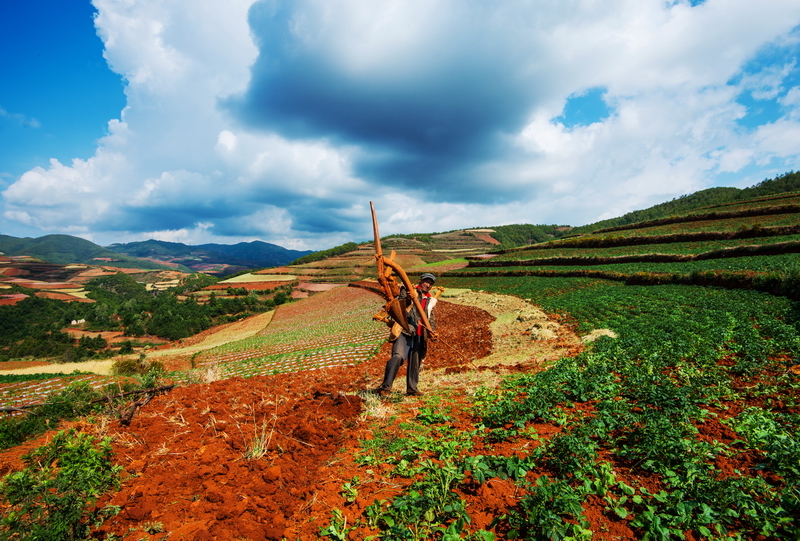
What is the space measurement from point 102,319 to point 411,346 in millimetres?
98893

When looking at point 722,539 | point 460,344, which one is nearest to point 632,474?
point 722,539

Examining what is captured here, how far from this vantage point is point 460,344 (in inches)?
613

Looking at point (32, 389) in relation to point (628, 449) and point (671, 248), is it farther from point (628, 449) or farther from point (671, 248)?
point (671, 248)

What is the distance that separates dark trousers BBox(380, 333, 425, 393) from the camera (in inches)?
305

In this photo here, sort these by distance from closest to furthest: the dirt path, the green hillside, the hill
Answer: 1. the green hillside
2. the hill
3. the dirt path

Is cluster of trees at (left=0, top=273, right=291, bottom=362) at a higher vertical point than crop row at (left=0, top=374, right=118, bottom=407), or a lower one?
lower

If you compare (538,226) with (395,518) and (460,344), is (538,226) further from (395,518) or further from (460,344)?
(395,518)

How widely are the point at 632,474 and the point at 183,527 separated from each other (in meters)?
4.79

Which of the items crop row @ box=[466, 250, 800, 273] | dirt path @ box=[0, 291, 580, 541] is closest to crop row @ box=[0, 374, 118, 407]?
dirt path @ box=[0, 291, 580, 541]

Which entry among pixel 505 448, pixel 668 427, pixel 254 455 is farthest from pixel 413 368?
pixel 668 427

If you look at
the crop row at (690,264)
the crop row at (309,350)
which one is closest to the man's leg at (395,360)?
the crop row at (309,350)

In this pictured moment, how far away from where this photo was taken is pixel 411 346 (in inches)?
312

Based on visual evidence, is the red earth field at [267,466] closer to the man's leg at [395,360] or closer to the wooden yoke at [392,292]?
the man's leg at [395,360]

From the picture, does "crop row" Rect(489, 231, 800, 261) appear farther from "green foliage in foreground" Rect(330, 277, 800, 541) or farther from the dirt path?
the dirt path
